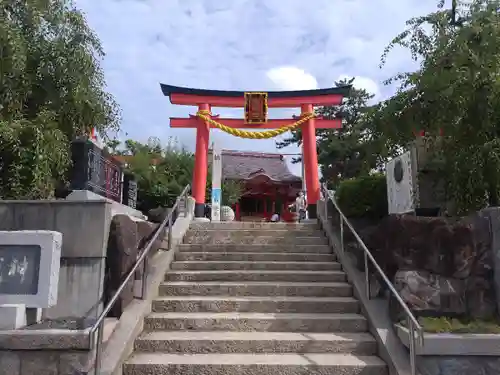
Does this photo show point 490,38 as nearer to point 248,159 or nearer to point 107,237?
point 107,237

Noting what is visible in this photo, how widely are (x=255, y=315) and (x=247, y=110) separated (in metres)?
9.43

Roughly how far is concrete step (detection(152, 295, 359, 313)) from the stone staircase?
1cm

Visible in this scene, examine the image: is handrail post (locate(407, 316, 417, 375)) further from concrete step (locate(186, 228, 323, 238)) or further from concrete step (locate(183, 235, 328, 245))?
concrete step (locate(186, 228, 323, 238))

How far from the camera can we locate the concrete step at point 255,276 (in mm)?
6332

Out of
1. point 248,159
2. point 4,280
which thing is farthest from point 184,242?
point 248,159

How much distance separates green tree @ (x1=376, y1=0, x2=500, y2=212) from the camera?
221 inches

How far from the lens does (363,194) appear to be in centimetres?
743

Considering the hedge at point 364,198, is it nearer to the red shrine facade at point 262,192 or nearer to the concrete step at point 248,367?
the concrete step at point 248,367

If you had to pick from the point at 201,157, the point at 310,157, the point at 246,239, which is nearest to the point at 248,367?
the point at 246,239

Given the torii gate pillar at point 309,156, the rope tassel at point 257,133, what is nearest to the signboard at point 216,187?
the rope tassel at point 257,133

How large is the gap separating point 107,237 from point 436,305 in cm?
369

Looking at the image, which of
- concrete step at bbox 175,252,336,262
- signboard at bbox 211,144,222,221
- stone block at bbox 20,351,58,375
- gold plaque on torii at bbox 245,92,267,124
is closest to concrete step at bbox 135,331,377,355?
stone block at bbox 20,351,58,375

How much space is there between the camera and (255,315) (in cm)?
539

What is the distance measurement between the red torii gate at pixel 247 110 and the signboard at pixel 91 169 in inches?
261
